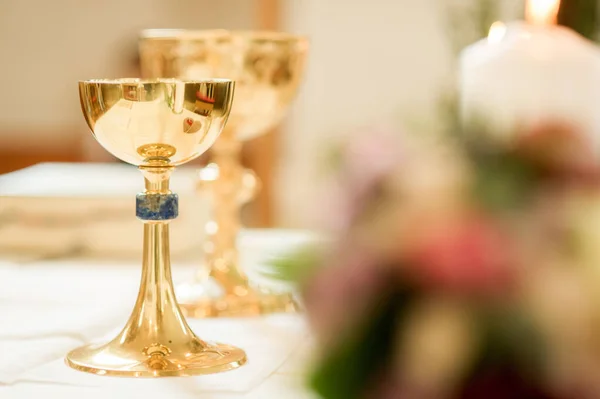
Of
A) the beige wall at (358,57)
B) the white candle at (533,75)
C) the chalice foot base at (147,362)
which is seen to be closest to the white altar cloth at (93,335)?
the chalice foot base at (147,362)

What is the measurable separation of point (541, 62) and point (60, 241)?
2.62 ft

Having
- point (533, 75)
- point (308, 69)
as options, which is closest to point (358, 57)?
point (308, 69)

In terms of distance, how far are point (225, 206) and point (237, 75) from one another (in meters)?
0.13

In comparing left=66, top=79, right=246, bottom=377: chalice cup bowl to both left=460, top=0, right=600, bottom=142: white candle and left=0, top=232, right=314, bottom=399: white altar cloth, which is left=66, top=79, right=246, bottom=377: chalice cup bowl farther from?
left=460, top=0, right=600, bottom=142: white candle

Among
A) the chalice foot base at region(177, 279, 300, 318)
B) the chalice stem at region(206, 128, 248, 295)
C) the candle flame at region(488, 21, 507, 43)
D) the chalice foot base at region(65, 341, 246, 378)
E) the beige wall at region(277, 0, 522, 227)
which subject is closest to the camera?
the candle flame at region(488, 21, 507, 43)

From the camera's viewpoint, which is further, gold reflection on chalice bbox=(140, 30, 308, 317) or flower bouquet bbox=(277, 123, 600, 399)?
gold reflection on chalice bbox=(140, 30, 308, 317)

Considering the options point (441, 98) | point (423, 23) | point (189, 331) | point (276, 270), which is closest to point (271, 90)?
point (189, 331)

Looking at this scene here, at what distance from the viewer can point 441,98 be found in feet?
1.66

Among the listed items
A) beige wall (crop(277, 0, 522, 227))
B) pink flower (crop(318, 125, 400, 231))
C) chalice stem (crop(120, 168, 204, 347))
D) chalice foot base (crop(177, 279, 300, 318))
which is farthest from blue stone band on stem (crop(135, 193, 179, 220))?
beige wall (crop(277, 0, 522, 227))

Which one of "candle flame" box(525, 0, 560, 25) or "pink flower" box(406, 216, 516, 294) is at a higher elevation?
"candle flame" box(525, 0, 560, 25)

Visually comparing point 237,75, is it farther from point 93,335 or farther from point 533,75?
point 533,75

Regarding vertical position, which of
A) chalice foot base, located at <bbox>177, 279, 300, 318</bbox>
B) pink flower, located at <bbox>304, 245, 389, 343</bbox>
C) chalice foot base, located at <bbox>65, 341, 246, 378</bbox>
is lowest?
chalice foot base, located at <bbox>177, 279, 300, 318</bbox>

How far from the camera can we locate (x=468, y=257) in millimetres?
299

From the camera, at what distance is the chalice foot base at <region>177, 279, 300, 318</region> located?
866 mm
